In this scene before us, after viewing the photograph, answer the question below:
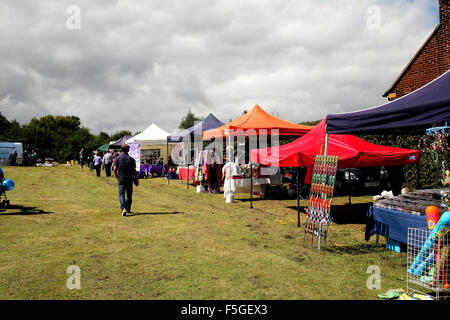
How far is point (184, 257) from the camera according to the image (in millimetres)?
5102

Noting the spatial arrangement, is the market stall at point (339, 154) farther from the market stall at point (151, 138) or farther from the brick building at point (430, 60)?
the market stall at point (151, 138)

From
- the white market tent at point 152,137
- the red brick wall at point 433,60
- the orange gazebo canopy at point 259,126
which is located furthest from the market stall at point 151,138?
the red brick wall at point 433,60

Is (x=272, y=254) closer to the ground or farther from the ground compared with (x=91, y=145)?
closer to the ground

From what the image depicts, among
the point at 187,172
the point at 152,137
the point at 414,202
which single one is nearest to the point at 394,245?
the point at 414,202

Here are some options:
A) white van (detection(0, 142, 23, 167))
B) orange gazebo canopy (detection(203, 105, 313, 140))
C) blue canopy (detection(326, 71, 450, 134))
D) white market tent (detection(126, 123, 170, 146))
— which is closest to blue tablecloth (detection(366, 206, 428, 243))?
blue canopy (detection(326, 71, 450, 134))

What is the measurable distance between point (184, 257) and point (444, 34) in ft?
46.3

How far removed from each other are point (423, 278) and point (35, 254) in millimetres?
5662

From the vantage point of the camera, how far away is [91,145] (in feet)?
162

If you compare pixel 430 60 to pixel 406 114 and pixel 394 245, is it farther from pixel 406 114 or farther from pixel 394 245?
pixel 394 245

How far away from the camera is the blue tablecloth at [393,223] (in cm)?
470

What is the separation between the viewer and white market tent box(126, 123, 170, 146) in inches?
823

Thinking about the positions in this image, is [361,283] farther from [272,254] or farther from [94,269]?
[94,269]

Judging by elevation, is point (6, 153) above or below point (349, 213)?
above
